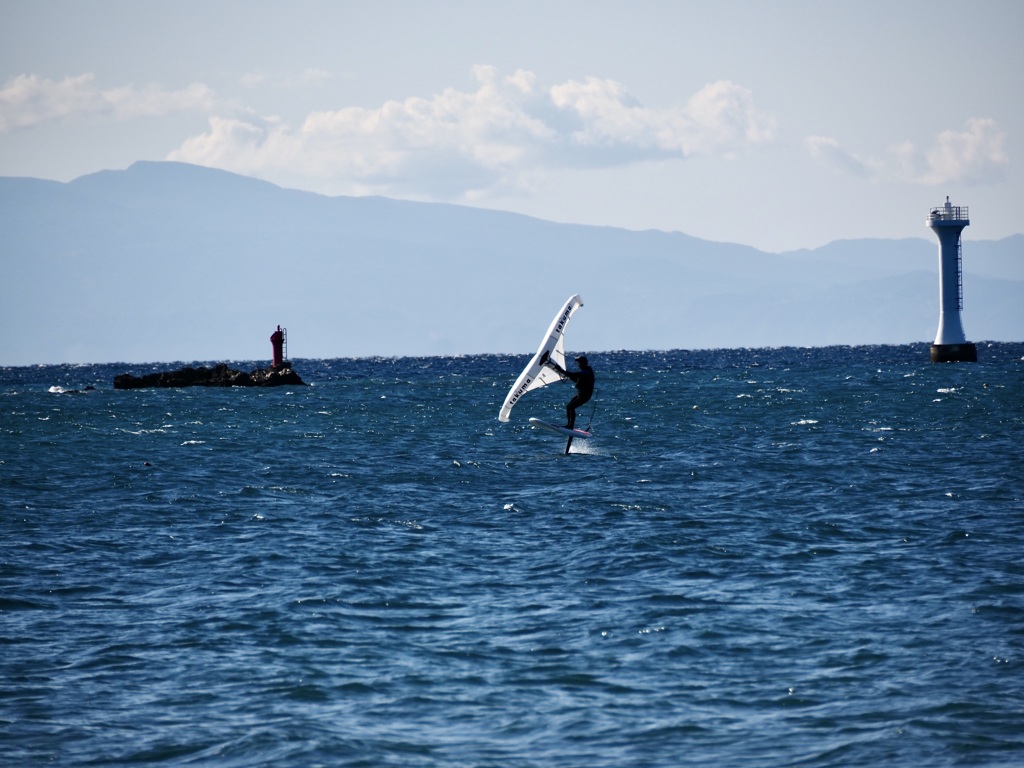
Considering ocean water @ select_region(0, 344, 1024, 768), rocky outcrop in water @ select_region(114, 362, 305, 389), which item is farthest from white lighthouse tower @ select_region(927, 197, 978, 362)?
ocean water @ select_region(0, 344, 1024, 768)

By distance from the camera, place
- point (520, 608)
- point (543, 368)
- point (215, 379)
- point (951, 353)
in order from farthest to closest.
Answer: point (951, 353)
point (215, 379)
point (543, 368)
point (520, 608)

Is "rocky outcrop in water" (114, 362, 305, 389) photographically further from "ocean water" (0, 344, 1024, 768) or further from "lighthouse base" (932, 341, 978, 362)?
"lighthouse base" (932, 341, 978, 362)

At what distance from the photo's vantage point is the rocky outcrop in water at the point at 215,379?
89.6 m

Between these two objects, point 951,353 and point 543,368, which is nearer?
point 543,368

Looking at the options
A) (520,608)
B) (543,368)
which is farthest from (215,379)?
(520,608)

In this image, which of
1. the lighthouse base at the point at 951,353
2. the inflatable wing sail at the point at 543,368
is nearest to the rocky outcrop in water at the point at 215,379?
the lighthouse base at the point at 951,353

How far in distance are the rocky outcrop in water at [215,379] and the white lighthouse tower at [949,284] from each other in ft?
182

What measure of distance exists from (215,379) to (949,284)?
204 feet

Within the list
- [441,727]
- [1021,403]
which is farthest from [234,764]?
[1021,403]

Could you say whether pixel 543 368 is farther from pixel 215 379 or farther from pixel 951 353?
pixel 951 353

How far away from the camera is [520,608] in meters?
18.4

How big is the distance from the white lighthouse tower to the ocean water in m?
75.5

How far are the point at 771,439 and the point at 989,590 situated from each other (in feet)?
79.0

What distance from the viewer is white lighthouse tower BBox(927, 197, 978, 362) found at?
109438mm
